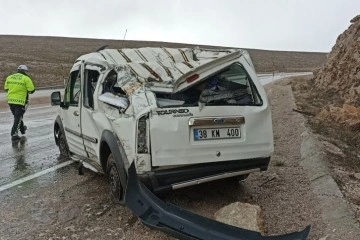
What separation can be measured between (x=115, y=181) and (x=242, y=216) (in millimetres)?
1710

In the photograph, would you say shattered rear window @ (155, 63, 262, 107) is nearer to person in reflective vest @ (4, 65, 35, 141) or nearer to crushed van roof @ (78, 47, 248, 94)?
crushed van roof @ (78, 47, 248, 94)

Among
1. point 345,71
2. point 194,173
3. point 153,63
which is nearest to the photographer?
point 194,173

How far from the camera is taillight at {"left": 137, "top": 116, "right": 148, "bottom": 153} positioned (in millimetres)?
5473

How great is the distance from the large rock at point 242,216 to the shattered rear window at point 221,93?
1.23 metres

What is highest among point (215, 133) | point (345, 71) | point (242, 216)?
point (345, 71)

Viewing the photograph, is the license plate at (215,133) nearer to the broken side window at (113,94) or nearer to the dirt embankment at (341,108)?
the broken side window at (113,94)

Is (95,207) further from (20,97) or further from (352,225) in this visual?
(20,97)

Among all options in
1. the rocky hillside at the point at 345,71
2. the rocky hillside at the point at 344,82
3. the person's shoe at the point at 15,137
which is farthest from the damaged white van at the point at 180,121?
the rocky hillside at the point at 345,71

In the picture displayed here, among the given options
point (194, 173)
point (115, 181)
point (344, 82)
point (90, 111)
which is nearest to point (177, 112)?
point (194, 173)

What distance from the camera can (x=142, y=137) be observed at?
5.48m

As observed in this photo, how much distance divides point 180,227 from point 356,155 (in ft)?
15.1

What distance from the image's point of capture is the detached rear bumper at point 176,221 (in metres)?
4.81

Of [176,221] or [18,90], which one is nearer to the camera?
[176,221]

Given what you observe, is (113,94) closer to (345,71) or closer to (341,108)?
(341,108)
